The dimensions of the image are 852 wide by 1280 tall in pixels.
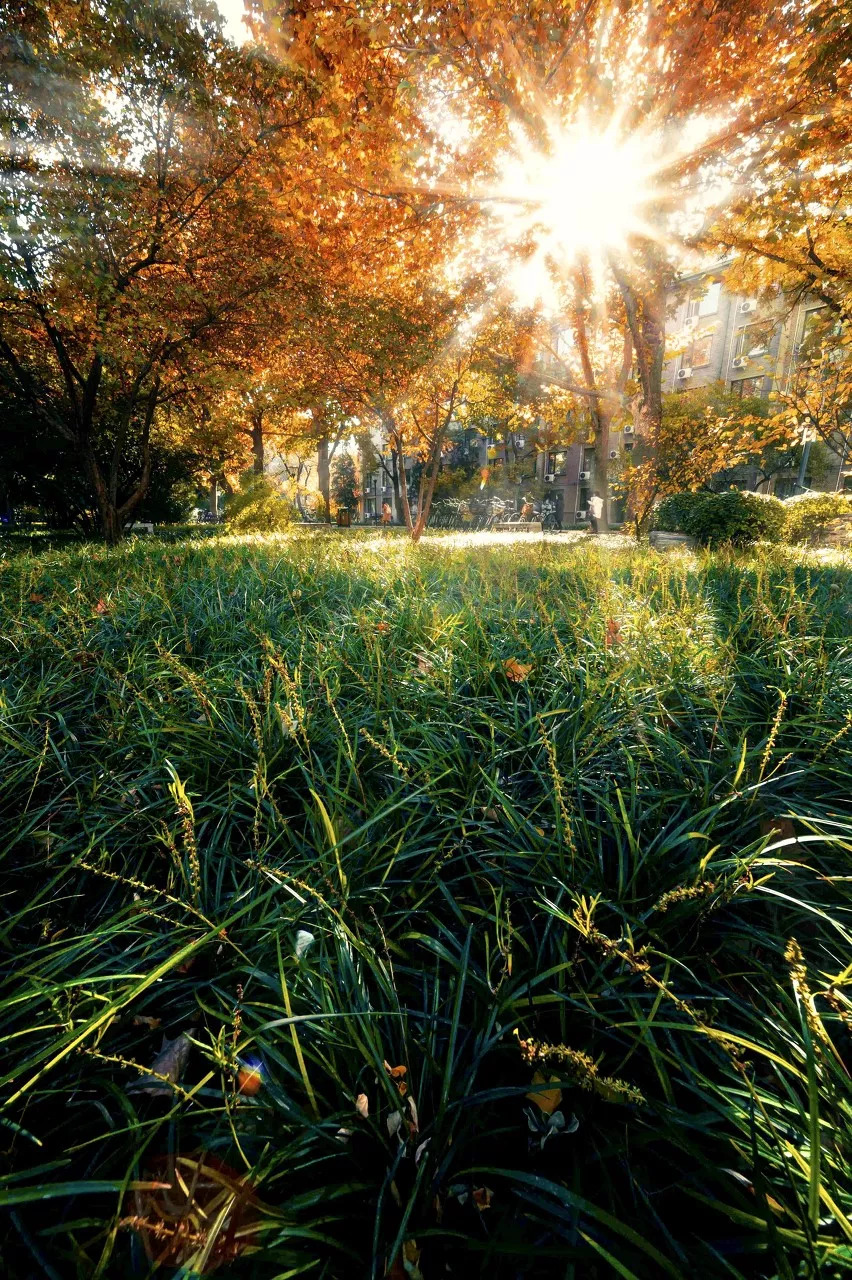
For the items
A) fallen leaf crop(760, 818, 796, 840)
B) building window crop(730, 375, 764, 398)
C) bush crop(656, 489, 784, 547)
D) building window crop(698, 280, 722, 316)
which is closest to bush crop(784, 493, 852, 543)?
bush crop(656, 489, 784, 547)

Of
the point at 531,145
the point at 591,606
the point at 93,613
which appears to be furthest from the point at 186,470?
the point at 591,606

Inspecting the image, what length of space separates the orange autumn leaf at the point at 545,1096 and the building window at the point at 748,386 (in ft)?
124

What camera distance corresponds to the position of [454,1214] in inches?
31.0

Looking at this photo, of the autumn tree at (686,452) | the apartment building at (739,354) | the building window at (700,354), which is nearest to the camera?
the autumn tree at (686,452)

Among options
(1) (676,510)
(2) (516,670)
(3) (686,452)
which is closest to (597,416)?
(3) (686,452)

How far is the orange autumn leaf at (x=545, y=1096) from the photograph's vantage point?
90cm

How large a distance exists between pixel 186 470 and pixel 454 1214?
21901mm

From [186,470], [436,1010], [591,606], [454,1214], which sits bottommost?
[454,1214]

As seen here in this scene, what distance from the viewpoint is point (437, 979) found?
3.49ft

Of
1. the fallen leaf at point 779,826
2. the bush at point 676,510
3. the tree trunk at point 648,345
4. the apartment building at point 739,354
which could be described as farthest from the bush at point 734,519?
the apartment building at point 739,354

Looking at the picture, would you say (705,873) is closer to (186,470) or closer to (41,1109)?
(41,1109)

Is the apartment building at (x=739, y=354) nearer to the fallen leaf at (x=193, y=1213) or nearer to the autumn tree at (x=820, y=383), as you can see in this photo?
the autumn tree at (x=820, y=383)

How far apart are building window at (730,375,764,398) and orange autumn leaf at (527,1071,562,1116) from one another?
3771 centimetres

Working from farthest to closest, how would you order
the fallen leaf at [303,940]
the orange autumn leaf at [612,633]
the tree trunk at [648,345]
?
the tree trunk at [648,345] → the orange autumn leaf at [612,633] → the fallen leaf at [303,940]
